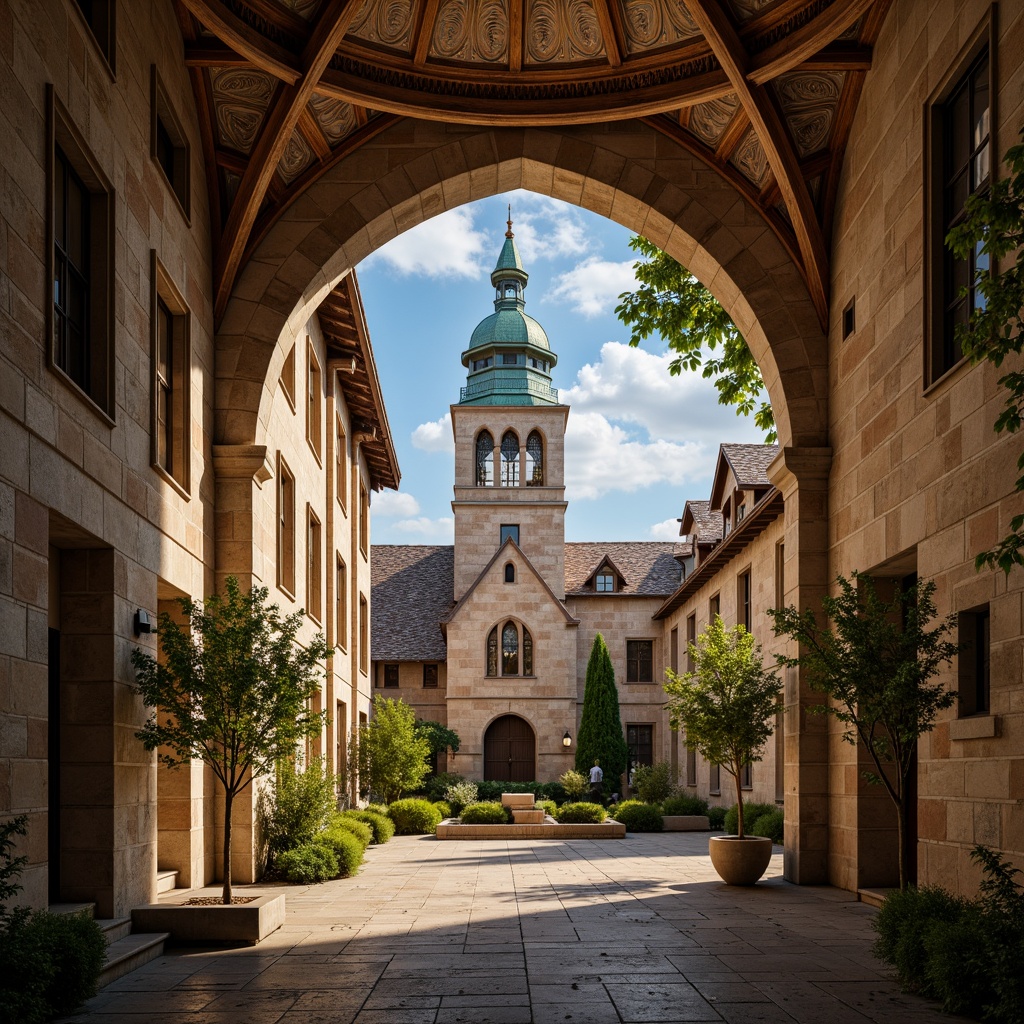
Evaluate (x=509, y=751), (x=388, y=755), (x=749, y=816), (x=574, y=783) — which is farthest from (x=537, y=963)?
(x=509, y=751)

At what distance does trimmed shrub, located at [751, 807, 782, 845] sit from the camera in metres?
21.8

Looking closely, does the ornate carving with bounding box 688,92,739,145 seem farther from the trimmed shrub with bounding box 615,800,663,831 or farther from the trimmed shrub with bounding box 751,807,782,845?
the trimmed shrub with bounding box 615,800,663,831

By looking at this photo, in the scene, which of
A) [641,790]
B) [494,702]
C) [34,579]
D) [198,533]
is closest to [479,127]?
[198,533]

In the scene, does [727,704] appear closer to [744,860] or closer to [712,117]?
[744,860]

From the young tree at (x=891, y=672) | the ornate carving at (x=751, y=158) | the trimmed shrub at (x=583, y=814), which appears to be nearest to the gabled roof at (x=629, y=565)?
the trimmed shrub at (x=583, y=814)

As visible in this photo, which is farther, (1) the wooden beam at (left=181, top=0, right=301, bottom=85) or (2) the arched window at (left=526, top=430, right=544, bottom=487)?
(2) the arched window at (left=526, top=430, right=544, bottom=487)

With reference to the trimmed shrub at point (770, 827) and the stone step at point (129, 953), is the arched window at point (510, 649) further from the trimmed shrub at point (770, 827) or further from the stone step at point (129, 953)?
the stone step at point (129, 953)

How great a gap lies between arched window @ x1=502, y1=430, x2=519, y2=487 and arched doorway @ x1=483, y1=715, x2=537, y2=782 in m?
10.3

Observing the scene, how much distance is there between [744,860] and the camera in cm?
1544

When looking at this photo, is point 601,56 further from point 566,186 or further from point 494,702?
point 494,702

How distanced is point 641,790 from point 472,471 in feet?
60.5

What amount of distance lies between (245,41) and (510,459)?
1404 inches

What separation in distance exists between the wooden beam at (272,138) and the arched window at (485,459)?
33.1 m

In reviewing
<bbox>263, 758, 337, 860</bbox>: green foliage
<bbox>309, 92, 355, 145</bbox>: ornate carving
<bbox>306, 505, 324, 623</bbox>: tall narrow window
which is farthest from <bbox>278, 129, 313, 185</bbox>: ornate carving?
<bbox>263, 758, 337, 860</bbox>: green foliage
